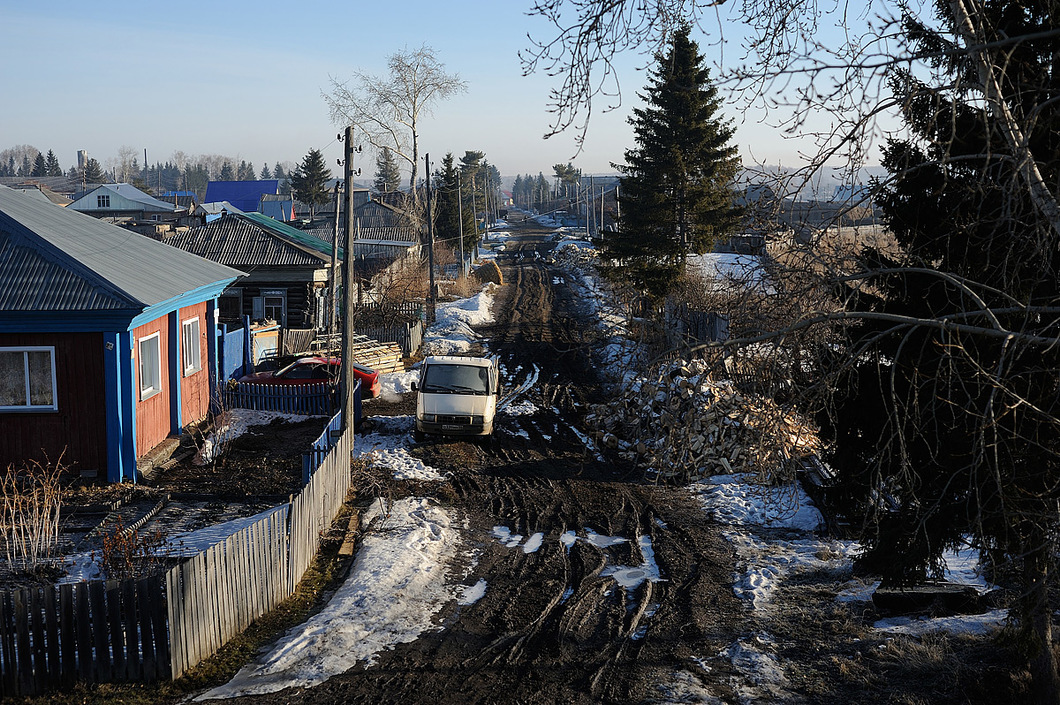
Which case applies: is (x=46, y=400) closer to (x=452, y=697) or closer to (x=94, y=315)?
(x=94, y=315)

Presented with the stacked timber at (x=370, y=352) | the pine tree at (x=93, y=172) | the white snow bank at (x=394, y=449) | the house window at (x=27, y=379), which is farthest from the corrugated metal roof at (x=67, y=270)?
the pine tree at (x=93, y=172)

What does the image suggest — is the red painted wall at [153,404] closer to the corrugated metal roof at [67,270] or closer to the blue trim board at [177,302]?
the blue trim board at [177,302]

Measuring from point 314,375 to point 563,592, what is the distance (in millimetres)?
14522

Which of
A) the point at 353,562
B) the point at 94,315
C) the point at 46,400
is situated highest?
the point at 94,315

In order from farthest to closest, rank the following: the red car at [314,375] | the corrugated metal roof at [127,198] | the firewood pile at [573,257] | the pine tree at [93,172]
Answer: the pine tree at [93,172] → the corrugated metal roof at [127,198] → the firewood pile at [573,257] → the red car at [314,375]

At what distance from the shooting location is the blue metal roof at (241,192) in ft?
290

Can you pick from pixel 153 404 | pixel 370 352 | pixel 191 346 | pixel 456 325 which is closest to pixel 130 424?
pixel 153 404

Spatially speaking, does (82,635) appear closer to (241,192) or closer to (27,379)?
(27,379)

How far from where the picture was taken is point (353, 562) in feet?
39.7

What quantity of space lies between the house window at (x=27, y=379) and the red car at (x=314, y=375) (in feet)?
26.6

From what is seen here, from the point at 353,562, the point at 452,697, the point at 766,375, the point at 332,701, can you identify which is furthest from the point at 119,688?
the point at 766,375

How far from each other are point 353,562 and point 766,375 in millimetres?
7762

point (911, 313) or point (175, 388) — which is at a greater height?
point (911, 313)

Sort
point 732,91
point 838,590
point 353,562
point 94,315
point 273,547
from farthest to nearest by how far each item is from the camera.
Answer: point 94,315, point 353,562, point 838,590, point 273,547, point 732,91
